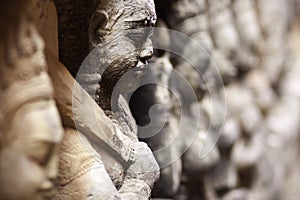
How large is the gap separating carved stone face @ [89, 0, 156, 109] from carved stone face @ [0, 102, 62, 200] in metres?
0.42

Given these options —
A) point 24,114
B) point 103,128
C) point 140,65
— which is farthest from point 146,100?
point 24,114

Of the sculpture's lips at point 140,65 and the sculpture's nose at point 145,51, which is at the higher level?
the sculpture's nose at point 145,51

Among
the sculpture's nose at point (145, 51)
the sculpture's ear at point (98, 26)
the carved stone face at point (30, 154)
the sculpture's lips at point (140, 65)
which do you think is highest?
the sculpture's ear at point (98, 26)

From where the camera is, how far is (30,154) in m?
1.09

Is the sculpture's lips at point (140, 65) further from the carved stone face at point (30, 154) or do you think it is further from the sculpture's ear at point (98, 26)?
the carved stone face at point (30, 154)

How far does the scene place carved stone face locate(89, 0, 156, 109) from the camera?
5.00ft

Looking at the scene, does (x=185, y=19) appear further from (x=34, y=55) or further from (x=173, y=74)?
(x=34, y=55)

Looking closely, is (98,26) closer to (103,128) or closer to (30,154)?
(103,128)

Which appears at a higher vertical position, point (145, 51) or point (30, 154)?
point (145, 51)

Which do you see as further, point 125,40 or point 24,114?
point 125,40

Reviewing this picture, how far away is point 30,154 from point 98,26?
1.54ft

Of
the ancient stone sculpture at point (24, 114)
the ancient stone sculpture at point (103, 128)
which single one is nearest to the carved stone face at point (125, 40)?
the ancient stone sculpture at point (103, 128)

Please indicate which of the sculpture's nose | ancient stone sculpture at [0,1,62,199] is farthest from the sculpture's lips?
ancient stone sculpture at [0,1,62,199]

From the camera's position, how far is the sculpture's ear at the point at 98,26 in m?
1.50
